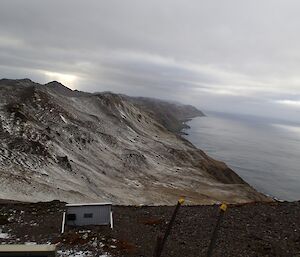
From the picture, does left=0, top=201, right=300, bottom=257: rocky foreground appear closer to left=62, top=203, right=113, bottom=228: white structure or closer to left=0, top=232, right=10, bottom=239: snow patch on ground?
left=0, top=232, right=10, bottom=239: snow patch on ground

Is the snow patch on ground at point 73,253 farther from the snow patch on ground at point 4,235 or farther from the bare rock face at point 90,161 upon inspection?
the bare rock face at point 90,161

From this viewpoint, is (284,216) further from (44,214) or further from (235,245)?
(44,214)

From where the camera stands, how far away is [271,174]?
340 ft

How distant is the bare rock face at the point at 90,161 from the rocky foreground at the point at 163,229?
1307 centimetres

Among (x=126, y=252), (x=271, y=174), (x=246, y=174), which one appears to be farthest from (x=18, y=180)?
(x=271, y=174)

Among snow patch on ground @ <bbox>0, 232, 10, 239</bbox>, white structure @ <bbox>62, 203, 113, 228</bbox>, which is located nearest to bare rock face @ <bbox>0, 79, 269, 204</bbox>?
snow patch on ground @ <bbox>0, 232, 10, 239</bbox>

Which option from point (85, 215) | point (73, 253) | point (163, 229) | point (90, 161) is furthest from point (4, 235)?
point (90, 161)

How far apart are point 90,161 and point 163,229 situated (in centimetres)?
3551

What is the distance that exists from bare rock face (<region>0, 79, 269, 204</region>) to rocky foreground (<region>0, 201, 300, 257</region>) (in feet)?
42.9

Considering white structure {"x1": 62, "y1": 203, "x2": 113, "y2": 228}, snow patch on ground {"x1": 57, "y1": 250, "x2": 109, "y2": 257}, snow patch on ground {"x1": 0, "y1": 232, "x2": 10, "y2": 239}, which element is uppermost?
white structure {"x1": 62, "y1": 203, "x2": 113, "y2": 228}

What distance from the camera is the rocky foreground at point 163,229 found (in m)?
20.1

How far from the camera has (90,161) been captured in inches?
2291

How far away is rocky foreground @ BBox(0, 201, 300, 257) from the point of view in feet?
65.9

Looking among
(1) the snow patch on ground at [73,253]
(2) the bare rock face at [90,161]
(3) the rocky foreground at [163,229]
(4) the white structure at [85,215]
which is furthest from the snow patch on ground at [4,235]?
(2) the bare rock face at [90,161]
